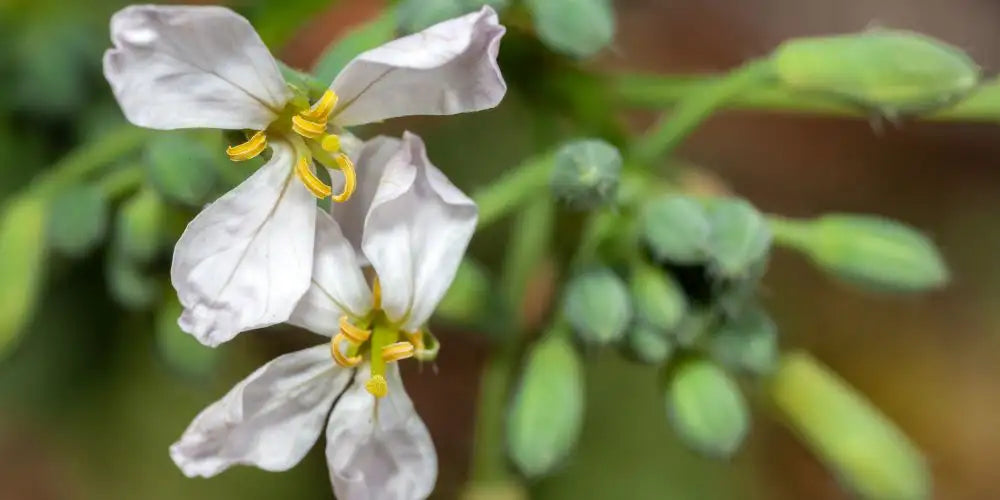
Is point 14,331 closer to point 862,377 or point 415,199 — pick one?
point 415,199

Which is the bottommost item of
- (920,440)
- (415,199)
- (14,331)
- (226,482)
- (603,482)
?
(226,482)

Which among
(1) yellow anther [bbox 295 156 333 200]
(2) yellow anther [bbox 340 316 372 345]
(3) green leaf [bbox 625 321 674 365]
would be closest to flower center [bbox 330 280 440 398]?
(2) yellow anther [bbox 340 316 372 345]

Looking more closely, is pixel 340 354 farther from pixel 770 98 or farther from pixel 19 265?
pixel 770 98

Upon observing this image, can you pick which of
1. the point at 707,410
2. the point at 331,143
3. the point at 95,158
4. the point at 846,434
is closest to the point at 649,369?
the point at 846,434

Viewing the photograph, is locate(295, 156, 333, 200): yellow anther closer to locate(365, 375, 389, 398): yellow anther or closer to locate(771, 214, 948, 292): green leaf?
locate(365, 375, 389, 398): yellow anther

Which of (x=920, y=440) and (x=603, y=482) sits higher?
(x=920, y=440)

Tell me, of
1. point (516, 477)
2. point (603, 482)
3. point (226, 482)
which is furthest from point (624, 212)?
point (226, 482)
